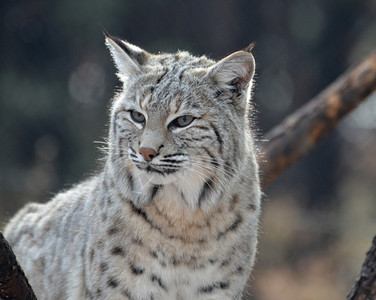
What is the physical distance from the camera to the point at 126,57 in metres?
4.75

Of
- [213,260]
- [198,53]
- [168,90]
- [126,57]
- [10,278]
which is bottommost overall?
[10,278]

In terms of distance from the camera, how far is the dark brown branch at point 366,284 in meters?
4.37

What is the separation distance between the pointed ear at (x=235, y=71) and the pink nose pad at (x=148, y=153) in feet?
2.34

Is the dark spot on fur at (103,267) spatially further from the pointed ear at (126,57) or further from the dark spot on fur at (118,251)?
the pointed ear at (126,57)

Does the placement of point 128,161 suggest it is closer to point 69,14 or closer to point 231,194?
→ point 231,194

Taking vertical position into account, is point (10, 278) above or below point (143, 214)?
below

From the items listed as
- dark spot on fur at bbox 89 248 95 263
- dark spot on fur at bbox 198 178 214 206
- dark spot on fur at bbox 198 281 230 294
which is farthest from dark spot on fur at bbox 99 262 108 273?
dark spot on fur at bbox 198 178 214 206

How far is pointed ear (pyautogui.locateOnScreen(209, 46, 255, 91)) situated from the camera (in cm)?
452

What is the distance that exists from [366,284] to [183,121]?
1.53 meters

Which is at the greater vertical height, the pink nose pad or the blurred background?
the blurred background

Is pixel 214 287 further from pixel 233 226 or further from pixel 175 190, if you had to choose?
pixel 175 190

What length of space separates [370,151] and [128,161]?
46.6 feet

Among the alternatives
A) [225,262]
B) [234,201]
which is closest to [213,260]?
[225,262]

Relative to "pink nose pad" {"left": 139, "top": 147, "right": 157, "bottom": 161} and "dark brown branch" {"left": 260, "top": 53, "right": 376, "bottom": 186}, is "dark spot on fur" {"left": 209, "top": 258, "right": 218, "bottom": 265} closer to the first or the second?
"pink nose pad" {"left": 139, "top": 147, "right": 157, "bottom": 161}
